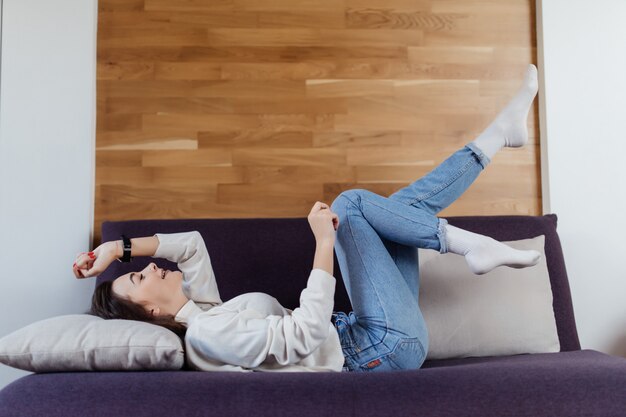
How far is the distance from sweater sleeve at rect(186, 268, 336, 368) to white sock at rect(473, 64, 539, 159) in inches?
31.2

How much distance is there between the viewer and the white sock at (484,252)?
6.17 feet

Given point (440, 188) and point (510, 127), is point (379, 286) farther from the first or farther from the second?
point (510, 127)

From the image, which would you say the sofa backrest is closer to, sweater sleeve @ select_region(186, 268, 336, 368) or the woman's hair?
the woman's hair

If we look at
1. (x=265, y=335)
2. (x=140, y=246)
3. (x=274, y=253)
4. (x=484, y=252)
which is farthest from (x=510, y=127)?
(x=140, y=246)

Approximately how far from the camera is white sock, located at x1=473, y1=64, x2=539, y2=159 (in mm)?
2137

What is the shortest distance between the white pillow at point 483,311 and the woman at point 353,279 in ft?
0.84

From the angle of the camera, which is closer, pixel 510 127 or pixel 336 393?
pixel 336 393

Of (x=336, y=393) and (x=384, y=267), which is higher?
(x=384, y=267)

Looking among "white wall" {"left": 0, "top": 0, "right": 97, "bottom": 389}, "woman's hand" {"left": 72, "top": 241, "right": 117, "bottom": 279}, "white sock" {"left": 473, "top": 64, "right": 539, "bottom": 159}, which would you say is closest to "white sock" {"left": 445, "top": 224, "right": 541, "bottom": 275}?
"white sock" {"left": 473, "top": 64, "right": 539, "bottom": 159}

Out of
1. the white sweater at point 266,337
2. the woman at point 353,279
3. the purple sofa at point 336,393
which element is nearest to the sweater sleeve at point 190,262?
the woman at point 353,279

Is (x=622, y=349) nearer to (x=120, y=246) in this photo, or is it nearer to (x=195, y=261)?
(x=195, y=261)

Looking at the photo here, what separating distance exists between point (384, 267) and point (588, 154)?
147cm

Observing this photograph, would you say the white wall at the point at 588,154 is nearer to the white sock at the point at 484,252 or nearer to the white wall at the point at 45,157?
the white sock at the point at 484,252

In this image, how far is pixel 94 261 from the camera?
1894 mm
